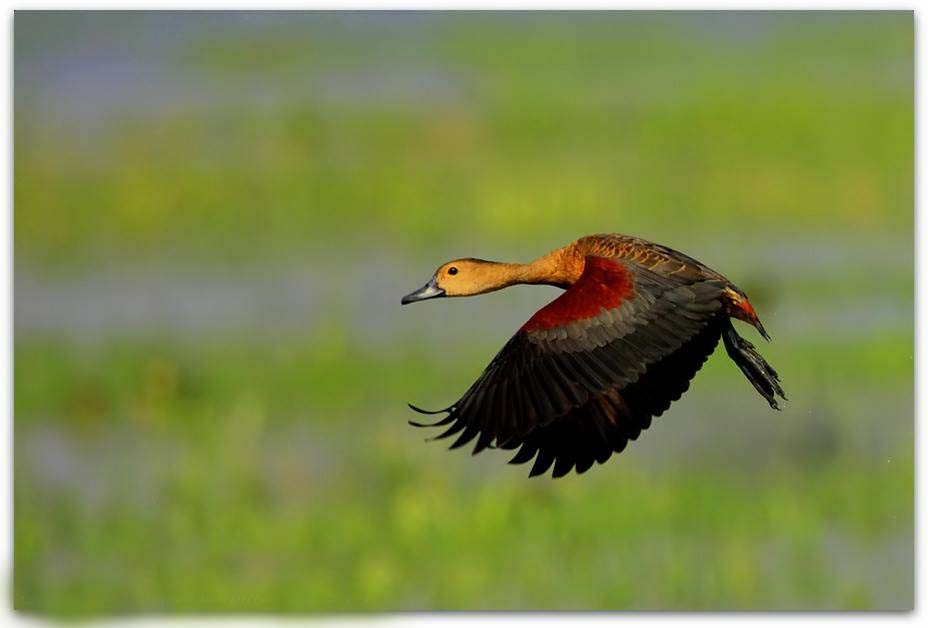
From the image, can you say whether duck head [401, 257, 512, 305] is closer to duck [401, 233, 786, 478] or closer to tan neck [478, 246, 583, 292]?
tan neck [478, 246, 583, 292]

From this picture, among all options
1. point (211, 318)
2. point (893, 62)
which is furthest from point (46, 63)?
point (893, 62)

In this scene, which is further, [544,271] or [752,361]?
[544,271]

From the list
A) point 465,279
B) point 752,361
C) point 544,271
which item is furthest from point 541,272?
point 752,361

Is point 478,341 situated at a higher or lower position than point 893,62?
lower

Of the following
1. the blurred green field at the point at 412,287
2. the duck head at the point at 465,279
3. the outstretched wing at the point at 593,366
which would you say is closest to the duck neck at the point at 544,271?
the duck head at the point at 465,279

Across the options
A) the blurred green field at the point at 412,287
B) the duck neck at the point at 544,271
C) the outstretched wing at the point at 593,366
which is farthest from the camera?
the blurred green field at the point at 412,287

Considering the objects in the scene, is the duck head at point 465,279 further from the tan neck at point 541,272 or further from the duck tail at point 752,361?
the duck tail at point 752,361

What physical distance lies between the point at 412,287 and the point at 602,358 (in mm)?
2194

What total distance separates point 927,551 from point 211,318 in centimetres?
295

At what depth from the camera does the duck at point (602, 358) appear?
22.9 ft

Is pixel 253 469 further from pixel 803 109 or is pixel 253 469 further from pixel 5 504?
pixel 803 109

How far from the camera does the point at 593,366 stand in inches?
275

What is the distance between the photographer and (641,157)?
8.98 metres

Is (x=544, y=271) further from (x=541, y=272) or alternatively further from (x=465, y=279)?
(x=465, y=279)
